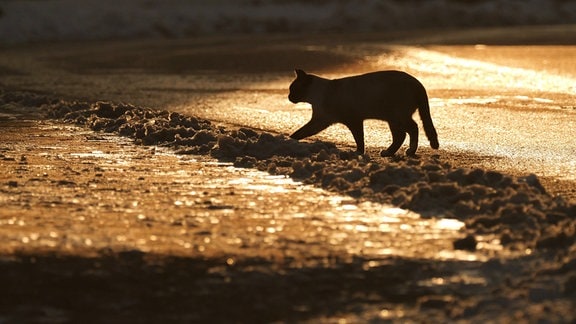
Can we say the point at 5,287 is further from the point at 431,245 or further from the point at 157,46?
the point at 157,46

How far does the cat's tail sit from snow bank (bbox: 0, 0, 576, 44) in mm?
20148

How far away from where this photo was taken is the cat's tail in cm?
994

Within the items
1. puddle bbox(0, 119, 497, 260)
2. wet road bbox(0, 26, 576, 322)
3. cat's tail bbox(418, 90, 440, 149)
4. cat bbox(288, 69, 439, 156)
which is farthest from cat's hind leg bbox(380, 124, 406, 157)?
puddle bbox(0, 119, 497, 260)

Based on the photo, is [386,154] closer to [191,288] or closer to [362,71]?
[191,288]

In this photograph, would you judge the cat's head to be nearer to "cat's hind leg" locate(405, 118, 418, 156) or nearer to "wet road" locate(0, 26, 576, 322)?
"wet road" locate(0, 26, 576, 322)

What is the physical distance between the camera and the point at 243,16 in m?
33.0

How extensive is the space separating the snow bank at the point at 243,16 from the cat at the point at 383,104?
64.8 ft

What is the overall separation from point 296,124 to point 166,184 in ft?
13.5

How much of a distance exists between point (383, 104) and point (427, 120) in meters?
0.41

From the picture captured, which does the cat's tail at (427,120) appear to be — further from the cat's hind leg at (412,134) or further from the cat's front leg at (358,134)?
the cat's front leg at (358,134)

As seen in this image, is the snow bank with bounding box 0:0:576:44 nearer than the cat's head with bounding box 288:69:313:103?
No

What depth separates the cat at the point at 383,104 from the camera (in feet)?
32.3

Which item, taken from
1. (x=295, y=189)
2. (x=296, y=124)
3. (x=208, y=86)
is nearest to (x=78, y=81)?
(x=208, y=86)

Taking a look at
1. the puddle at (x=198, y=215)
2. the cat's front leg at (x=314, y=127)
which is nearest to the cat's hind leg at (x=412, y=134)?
Answer: the cat's front leg at (x=314, y=127)
